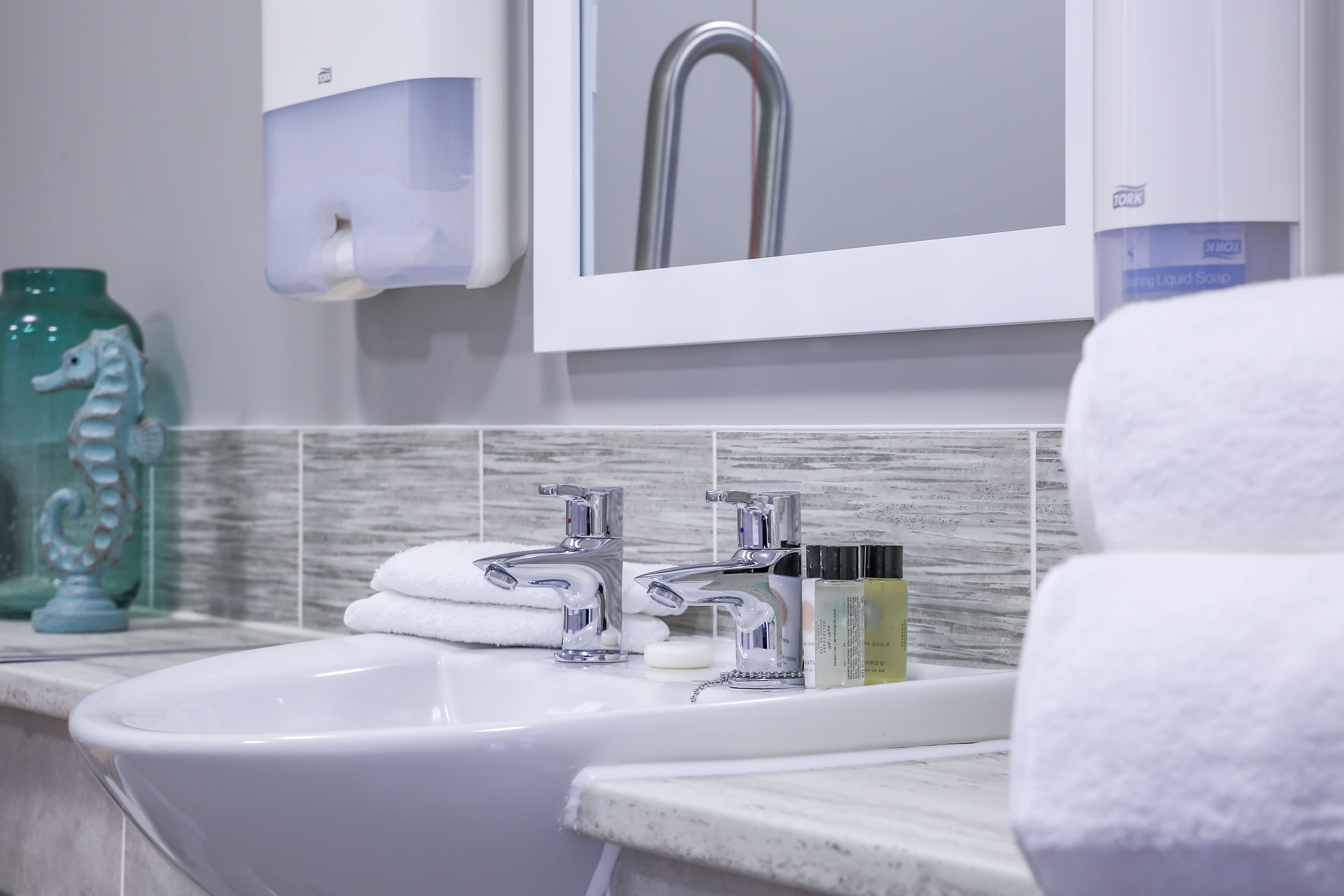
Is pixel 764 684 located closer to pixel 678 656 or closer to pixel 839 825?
pixel 678 656

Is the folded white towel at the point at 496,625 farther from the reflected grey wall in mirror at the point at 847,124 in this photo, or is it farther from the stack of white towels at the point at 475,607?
the reflected grey wall in mirror at the point at 847,124

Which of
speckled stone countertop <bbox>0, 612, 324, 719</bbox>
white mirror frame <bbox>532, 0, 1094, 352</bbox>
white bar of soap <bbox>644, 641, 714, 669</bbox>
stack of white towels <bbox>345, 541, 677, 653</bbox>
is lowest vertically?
speckled stone countertop <bbox>0, 612, 324, 719</bbox>

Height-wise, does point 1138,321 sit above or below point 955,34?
below

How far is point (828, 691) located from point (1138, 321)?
35 centimetres

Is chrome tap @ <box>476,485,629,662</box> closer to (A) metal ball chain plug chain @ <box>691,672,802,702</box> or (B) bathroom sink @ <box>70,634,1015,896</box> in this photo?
(A) metal ball chain plug chain @ <box>691,672,802,702</box>

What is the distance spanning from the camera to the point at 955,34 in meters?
0.94

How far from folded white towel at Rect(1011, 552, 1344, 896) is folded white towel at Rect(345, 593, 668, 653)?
0.61 meters

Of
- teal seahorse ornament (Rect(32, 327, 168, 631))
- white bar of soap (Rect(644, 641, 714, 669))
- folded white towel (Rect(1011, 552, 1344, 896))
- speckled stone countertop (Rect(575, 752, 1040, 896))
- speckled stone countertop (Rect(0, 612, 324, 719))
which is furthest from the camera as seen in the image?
teal seahorse ornament (Rect(32, 327, 168, 631))

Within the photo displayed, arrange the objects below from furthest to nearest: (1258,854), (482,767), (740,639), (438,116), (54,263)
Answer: (54,263)
(438,116)
(740,639)
(482,767)
(1258,854)

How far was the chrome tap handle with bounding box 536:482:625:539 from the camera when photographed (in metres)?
0.97

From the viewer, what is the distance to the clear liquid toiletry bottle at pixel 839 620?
82 cm

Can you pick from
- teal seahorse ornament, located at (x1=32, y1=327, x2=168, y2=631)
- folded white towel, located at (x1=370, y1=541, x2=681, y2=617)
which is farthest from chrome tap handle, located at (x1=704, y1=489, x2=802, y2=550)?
teal seahorse ornament, located at (x1=32, y1=327, x2=168, y2=631)

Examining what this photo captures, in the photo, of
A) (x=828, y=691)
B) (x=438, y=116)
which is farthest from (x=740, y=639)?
(x=438, y=116)

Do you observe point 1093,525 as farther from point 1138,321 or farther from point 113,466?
point 113,466
